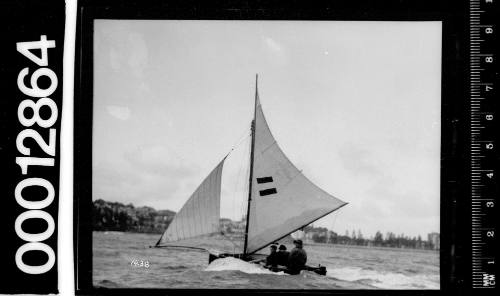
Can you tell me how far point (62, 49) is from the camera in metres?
3.16

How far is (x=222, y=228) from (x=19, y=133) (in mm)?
1278

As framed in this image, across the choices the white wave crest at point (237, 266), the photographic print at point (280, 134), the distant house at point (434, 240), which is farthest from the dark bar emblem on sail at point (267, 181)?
the distant house at point (434, 240)

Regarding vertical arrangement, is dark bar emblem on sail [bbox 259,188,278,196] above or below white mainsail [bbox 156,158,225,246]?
above

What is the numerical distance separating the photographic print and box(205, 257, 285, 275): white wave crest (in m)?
0.03

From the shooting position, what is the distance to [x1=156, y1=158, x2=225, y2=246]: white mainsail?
321 centimetres

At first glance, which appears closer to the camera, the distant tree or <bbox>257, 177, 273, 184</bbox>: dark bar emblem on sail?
the distant tree

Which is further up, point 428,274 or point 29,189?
point 29,189
